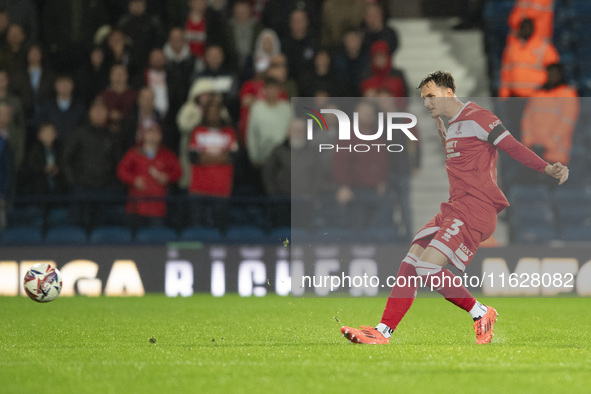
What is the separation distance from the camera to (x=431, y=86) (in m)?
7.50

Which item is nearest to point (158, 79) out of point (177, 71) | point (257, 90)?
point (177, 71)

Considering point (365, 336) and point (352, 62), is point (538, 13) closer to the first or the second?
point (352, 62)

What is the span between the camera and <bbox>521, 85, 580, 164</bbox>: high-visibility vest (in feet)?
35.5

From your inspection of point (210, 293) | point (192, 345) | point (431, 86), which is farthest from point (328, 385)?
point (210, 293)

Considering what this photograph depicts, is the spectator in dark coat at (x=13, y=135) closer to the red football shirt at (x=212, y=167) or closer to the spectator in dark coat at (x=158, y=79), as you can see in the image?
the spectator in dark coat at (x=158, y=79)

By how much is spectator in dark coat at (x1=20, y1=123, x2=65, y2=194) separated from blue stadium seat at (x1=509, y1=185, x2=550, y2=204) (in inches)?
220

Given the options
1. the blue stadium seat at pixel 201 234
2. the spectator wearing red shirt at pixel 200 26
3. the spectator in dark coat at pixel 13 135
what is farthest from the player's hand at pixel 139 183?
the spectator wearing red shirt at pixel 200 26

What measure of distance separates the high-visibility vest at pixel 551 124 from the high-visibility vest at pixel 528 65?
249 cm

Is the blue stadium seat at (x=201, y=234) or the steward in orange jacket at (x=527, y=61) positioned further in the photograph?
the steward in orange jacket at (x=527, y=61)

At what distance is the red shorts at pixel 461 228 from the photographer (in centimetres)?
729

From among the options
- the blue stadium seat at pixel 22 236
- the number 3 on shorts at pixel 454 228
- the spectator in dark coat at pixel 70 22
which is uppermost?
the spectator in dark coat at pixel 70 22

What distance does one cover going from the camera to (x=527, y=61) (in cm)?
1492

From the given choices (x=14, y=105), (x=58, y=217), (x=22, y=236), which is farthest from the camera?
(x=14, y=105)

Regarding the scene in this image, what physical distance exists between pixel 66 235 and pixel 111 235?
1.80ft
